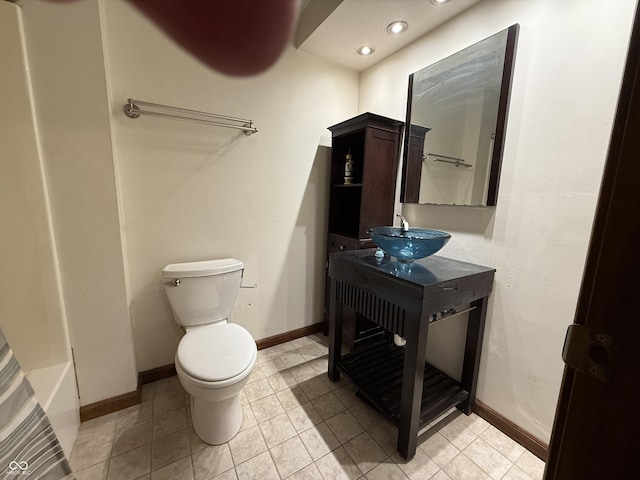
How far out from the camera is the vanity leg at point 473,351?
4.53ft

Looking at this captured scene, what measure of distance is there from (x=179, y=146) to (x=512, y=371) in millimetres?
2070

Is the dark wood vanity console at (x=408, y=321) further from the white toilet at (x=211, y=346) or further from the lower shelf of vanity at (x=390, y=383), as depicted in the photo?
the white toilet at (x=211, y=346)

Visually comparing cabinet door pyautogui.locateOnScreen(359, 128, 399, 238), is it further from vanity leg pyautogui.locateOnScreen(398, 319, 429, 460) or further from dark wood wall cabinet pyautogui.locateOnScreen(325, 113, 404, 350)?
vanity leg pyautogui.locateOnScreen(398, 319, 429, 460)

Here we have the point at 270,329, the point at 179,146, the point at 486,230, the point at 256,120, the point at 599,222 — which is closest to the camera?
the point at 599,222

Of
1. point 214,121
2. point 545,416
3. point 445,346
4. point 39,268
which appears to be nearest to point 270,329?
point 445,346

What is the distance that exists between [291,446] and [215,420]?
365 millimetres

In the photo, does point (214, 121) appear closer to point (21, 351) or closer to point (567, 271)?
point (21, 351)

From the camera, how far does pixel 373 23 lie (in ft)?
4.84

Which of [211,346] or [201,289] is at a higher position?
[201,289]

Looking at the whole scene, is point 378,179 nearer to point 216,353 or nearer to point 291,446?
point 216,353

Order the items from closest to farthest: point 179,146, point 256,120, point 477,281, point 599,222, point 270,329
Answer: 1. point 599,222
2. point 477,281
3. point 179,146
4. point 256,120
5. point 270,329

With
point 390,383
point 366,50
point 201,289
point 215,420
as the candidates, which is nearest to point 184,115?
point 201,289

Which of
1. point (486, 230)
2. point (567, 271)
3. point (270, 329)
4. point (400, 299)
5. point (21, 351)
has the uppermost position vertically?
point (486, 230)

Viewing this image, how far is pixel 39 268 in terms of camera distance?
1162 millimetres
